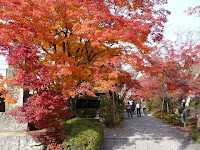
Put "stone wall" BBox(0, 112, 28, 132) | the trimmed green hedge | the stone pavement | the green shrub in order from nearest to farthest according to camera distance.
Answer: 1. the trimmed green hedge
2. the stone pavement
3. the green shrub
4. "stone wall" BBox(0, 112, 28, 132)

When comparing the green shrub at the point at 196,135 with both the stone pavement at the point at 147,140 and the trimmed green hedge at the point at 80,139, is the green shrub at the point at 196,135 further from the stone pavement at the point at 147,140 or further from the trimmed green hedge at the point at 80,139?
the trimmed green hedge at the point at 80,139

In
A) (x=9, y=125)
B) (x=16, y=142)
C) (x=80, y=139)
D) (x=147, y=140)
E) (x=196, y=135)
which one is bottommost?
(x=147, y=140)

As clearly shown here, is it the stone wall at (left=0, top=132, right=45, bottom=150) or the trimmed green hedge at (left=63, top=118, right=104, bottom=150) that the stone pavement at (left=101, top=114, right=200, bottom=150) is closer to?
the trimmed green hedge at (left=63, top=118, right=104, bottom=150)

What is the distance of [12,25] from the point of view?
6.50 meters

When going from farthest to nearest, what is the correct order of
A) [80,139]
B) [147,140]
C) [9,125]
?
[147,140] < [9,125] < [80,139]

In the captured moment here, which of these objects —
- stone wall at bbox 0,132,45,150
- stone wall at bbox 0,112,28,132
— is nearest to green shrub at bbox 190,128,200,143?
stone wall at bbox 0,132,45,150

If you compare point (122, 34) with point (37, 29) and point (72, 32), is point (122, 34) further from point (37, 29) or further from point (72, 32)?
point (37, 29)

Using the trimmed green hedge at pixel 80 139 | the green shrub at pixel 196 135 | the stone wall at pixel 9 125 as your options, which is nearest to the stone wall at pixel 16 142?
the stone wall at pixel 9 125

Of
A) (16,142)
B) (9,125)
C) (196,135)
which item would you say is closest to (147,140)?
(196,135)

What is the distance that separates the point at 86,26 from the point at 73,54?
2459mm

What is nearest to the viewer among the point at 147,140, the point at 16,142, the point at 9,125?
the point at 16,142

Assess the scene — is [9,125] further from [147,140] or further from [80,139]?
[147,140]

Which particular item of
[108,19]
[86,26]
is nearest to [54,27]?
[86,26]

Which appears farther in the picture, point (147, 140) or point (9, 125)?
point (147, 140)
